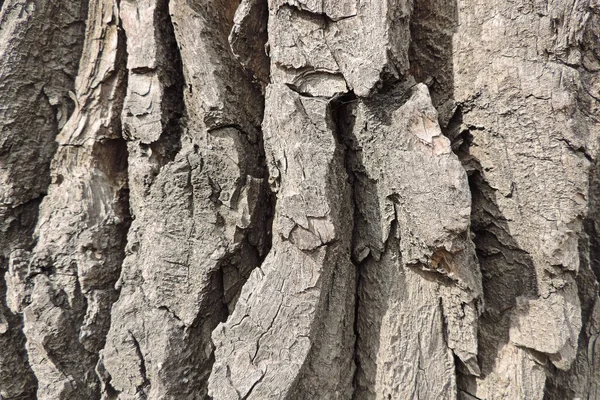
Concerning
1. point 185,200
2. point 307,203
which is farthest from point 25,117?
point 307,203

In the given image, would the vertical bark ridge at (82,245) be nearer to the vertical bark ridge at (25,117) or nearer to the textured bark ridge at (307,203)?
the textured bark ridge at (307,203)

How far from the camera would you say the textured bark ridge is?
1.47 meters

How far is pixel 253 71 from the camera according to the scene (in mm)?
1778

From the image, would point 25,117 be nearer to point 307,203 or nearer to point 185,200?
point 185,200

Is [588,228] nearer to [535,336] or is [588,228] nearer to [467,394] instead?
[535,336]

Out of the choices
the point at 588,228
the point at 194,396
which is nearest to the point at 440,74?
the point at 588,228

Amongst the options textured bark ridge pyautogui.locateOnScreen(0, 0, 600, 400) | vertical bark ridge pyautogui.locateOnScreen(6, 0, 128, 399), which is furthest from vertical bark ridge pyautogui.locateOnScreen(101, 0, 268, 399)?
vertical bark ridge pyautogui.locateOnScreen(6, 0, 128, 399)

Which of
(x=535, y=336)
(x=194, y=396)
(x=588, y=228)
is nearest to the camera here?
(x=535, y=336)

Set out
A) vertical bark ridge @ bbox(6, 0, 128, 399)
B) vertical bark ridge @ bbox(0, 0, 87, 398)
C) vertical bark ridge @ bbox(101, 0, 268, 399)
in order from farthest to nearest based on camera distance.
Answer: vertical bark ridge @ bbox(0, 0, 87, 398) → vertical bark ridge @ bbox(6, 0, 128, 399) → vertical bark ridge @ bbox(101, 0, 268, 399)

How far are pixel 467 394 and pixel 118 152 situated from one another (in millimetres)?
2105

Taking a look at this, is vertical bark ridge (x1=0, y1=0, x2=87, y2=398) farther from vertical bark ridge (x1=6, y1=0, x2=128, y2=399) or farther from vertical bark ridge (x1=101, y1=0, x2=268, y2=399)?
vertical bark ridge (x1=101, y1=0, x2=268, y2=399)

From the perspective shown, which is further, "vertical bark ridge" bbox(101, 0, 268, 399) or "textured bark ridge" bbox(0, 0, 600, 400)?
"vertical bark ridge" bbox(101, 0, 268, 399)

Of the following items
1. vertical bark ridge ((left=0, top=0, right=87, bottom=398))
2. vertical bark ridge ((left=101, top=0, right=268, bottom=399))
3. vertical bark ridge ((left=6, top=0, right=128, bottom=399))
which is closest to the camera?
vertical bark ridge ((left=101, top=0, right=268, bottom=399))

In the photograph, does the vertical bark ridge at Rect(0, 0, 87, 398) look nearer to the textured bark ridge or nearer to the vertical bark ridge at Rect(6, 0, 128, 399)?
the textured bark ridge
